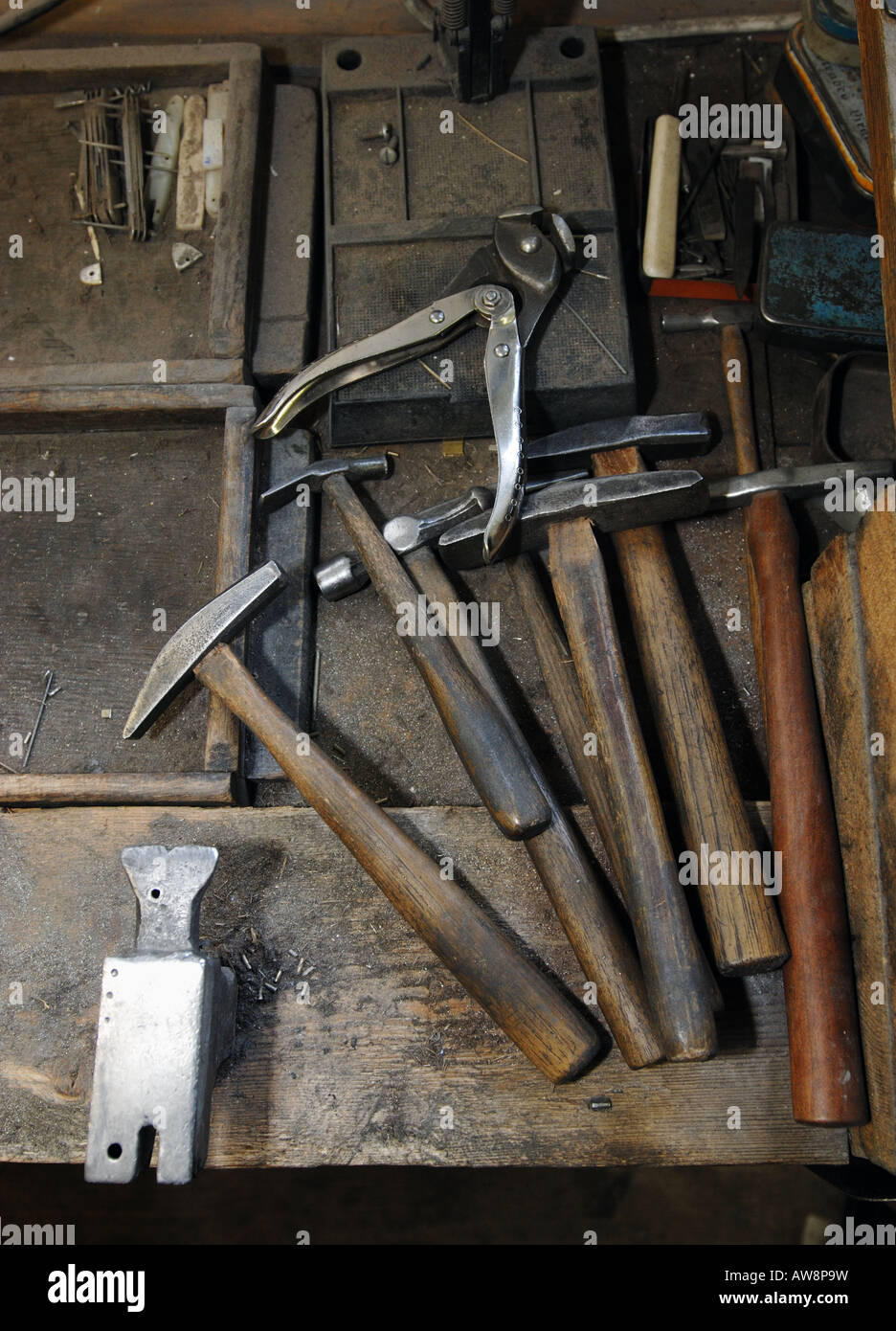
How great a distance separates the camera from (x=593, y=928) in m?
1.50

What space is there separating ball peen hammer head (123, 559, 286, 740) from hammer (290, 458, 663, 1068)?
21cm

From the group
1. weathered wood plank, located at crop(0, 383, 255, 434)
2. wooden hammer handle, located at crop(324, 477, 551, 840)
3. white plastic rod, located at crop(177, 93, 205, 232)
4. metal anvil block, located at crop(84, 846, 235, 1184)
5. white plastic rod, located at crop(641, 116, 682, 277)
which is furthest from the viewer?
white plastic rod, located at crop(177, 93, 205, 232)

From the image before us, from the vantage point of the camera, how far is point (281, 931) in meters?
1.63

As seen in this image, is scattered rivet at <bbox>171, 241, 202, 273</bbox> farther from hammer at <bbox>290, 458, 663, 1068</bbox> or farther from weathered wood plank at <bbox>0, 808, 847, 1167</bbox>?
weathered wood plank at <bbox>0, 808, 847, 1167</bbox>

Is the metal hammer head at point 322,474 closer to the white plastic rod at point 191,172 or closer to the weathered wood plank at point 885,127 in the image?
the white plastic rod at point 191,172

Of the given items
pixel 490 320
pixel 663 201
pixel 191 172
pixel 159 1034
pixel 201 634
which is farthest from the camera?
pixel 191 172

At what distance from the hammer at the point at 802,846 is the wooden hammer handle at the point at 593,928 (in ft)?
→ 0.78

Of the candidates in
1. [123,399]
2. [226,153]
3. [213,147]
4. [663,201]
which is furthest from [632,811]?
[213,147]

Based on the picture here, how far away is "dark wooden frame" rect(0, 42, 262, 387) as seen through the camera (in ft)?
6.52

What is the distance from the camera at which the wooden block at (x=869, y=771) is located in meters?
1.44

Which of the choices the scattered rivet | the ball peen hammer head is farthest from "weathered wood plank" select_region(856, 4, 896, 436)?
the scattered rivet

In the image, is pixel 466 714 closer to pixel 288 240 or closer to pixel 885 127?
pixel 885 127

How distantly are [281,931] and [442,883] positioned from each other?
331mm

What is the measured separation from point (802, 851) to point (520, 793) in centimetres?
47
